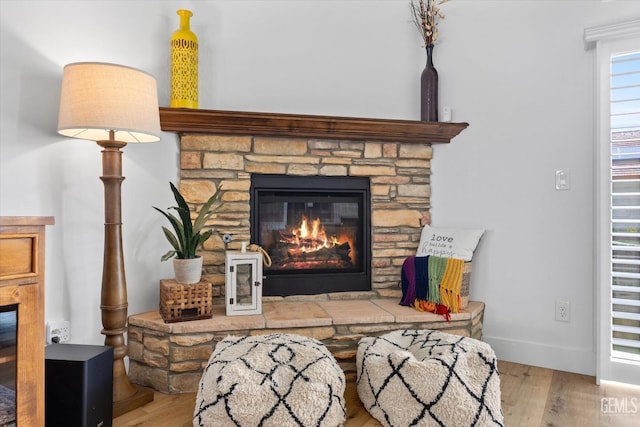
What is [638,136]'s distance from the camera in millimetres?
2121

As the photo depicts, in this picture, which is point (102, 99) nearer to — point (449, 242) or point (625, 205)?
point (449, 242)

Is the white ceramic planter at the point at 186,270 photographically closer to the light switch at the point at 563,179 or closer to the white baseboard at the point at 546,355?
the white baseboard at the point at 546,355

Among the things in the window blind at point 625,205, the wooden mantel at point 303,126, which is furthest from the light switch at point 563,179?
the wooden mantel at point 303,126

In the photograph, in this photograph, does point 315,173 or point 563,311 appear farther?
point 315,173

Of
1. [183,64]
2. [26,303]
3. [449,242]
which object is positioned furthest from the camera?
[449,242]

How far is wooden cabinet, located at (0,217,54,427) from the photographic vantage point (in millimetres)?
1291

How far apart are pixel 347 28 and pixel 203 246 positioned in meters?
1.66

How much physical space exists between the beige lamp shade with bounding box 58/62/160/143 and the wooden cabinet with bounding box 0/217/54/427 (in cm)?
52

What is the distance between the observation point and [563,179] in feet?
7.81

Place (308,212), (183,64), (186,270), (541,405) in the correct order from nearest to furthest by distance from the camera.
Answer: (541,405) → (186,270) → (183,64) → (308,212)

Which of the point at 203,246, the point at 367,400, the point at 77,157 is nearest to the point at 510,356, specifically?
the point at 367,400

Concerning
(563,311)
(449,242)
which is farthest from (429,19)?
(563,311)

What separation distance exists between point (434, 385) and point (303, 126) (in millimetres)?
1544

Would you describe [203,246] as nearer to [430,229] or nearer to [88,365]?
[88,365]
